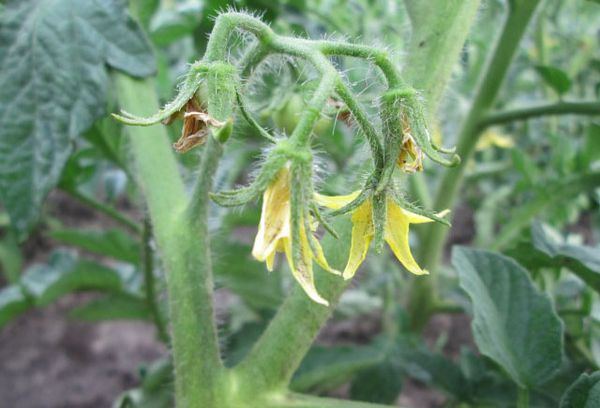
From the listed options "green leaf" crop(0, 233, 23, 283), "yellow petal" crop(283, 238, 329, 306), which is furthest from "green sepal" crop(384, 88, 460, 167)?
"green leaf" crop(0, 233, 23, 283)

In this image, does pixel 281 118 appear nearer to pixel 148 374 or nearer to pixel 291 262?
pixel 291 262

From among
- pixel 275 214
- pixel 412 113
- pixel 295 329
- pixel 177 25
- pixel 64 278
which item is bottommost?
pixel 64 278

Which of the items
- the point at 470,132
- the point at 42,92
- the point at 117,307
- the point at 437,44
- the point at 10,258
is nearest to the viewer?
the point at 437,44

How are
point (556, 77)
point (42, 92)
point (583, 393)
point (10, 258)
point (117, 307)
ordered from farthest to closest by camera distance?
1. point (10, 258)
2. point (117, 307)
3. point (556, 77)
4. point (42, 92)
5. point (583, 393)

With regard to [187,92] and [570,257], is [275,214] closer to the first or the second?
[187,92]

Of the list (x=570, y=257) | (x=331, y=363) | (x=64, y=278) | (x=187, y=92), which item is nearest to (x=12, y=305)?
(x=64, y=278)

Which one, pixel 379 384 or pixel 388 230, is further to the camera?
pixel 379 384

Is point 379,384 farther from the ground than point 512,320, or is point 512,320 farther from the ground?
point 512,320

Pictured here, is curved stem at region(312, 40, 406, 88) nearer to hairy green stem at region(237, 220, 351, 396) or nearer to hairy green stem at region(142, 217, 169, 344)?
hairy green stem at region(237, 220, 351, 396)
